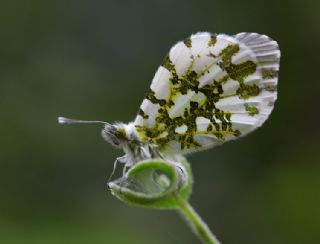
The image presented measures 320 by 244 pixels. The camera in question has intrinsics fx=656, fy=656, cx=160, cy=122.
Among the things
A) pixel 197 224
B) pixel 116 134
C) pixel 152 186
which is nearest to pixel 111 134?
pixel 116 134

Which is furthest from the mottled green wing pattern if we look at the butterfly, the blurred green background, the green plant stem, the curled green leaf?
the blurred green background

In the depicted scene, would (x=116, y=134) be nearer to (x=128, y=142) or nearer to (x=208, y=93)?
(x=128, y=142)

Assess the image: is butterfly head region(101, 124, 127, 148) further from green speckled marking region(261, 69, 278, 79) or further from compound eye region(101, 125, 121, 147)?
green speckled marking region(261, 69, 278, 79)

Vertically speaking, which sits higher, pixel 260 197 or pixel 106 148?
pixel 106 148

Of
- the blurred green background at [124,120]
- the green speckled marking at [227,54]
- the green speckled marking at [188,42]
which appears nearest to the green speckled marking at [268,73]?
the green speckled marking at [227,54]

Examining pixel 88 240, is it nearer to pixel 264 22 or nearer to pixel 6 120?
pixel 6 120

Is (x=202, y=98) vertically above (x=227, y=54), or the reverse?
(x=227, y=54)

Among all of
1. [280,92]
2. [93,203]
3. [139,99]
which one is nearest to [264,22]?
[280,92]
